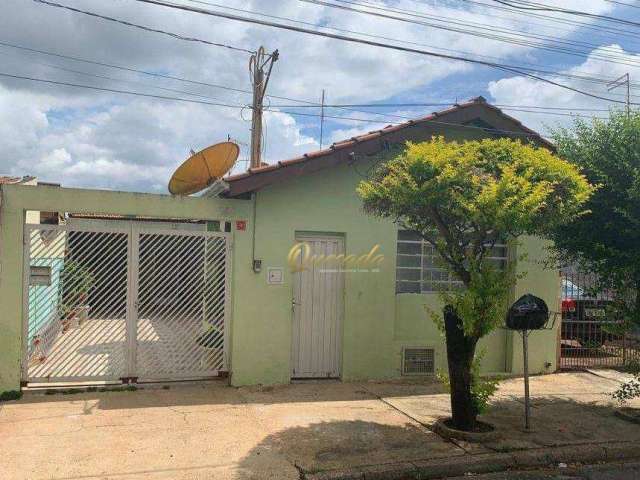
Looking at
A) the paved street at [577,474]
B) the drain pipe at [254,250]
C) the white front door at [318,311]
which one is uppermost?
the drain pipe at [254,250]

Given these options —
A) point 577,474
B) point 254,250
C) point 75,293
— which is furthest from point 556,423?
point 75,293

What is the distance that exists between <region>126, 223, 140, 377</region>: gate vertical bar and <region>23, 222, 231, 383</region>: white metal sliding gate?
0.01 metres

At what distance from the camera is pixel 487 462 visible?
16.5 ft

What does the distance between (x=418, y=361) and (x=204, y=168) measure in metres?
4.34

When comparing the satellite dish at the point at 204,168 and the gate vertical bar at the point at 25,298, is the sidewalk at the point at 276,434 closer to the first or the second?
the gate vertical bar at the point at 25,298

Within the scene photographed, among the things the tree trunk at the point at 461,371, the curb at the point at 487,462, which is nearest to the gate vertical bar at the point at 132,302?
the curb at the point at 487,462

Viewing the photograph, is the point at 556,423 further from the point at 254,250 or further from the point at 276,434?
the point at 254,250

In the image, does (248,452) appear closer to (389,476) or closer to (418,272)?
(389,476)

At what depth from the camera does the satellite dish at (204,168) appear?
8.01 m

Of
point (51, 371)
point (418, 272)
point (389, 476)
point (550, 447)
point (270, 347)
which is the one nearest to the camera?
point (389, 476)

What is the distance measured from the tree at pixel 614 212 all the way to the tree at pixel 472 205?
33.1 inches

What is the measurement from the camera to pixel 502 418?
20.8ft

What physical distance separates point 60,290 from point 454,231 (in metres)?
4.98

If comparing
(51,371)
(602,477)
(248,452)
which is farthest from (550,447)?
(51,371)
